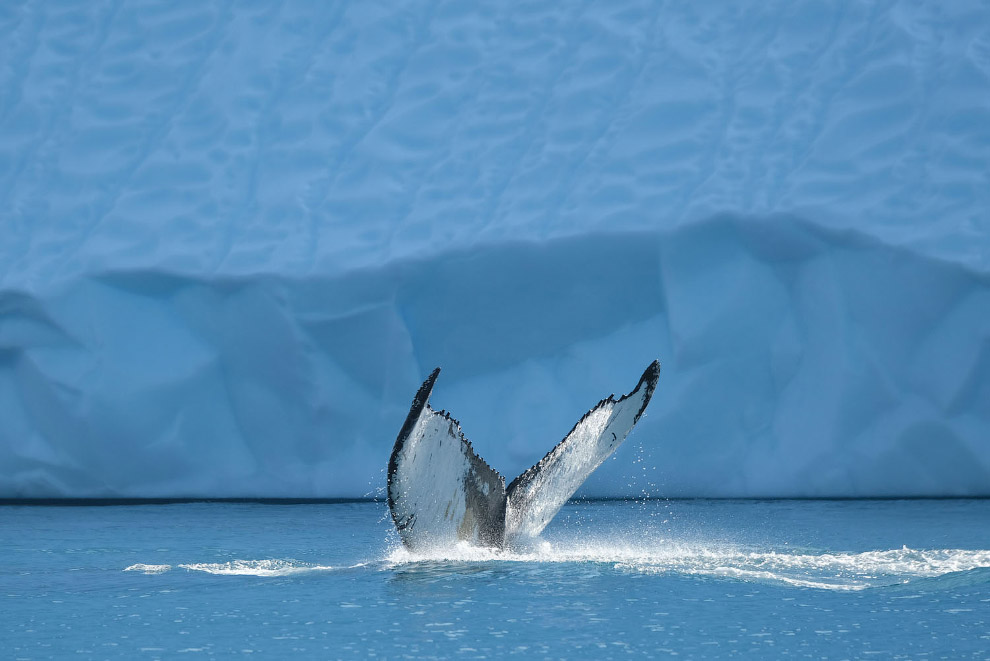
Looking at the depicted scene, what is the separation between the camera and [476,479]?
8.39 metres

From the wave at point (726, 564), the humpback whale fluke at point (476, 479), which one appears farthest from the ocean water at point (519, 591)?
the humpback whale fluke at point (476, 479)

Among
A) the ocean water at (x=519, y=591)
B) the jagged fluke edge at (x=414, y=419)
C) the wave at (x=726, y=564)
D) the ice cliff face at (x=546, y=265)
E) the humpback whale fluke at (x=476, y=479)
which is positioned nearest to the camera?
the ocean water at (x=519, y=591)

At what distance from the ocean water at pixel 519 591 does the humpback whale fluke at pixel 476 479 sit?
12.0 inches

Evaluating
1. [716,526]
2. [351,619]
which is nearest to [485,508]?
[351,619]

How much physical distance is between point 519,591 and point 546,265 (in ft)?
25.6

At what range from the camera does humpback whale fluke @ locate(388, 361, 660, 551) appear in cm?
796

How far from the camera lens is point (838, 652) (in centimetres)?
636

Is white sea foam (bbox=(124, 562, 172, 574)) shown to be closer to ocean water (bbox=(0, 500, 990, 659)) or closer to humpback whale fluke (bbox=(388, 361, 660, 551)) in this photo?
ocean water (bbox=(0, 500, 990, 659))

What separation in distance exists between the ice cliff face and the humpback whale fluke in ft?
20.2

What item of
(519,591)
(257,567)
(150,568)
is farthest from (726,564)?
(150,568)

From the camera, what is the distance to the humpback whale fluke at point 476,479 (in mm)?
7957

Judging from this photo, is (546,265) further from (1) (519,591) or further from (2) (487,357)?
(1) (519,591)

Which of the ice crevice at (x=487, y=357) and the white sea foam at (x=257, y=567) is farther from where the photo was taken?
the ice crevice at (x=487, y=357)

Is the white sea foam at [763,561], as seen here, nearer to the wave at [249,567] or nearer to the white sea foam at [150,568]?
the wave at [249,567]
